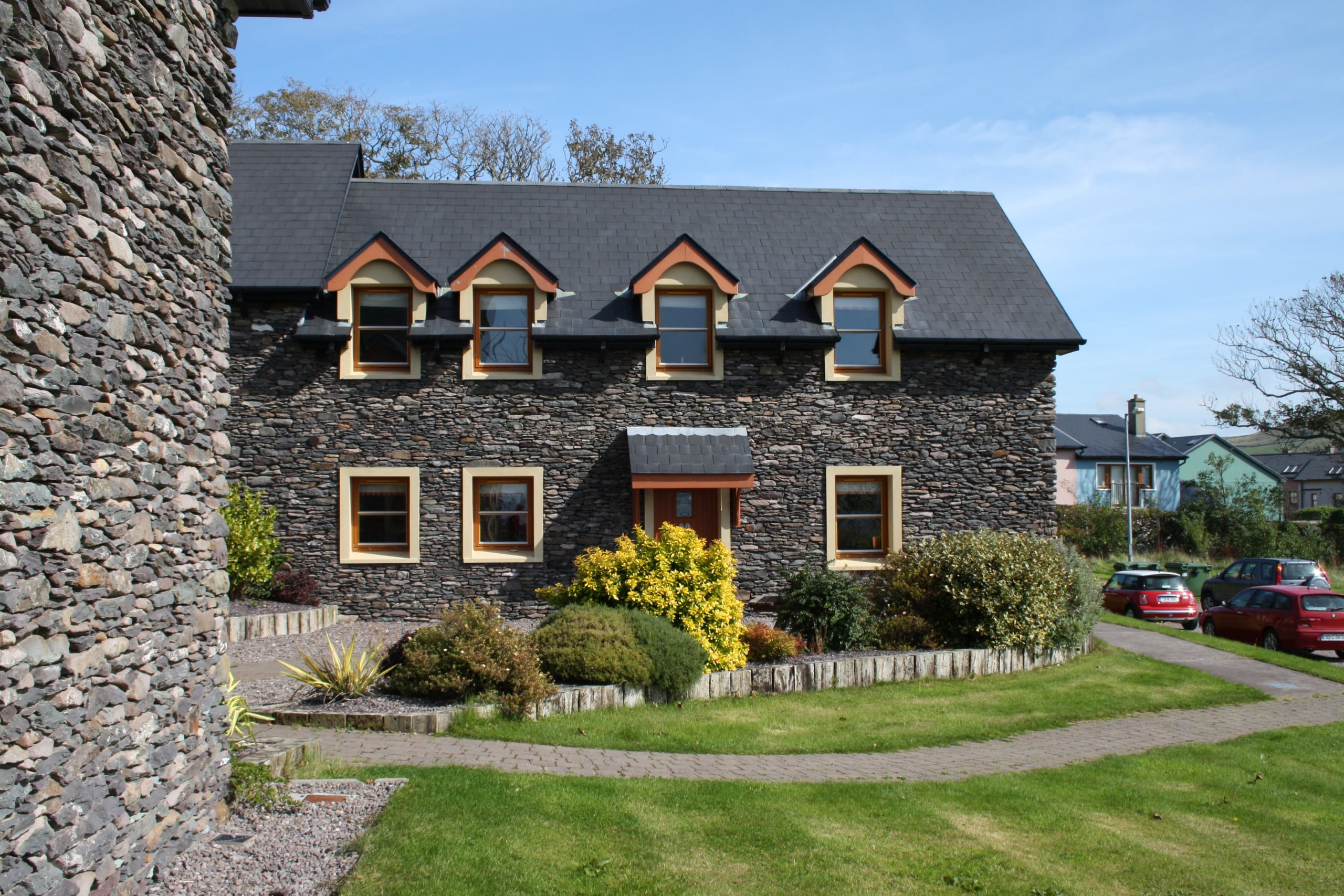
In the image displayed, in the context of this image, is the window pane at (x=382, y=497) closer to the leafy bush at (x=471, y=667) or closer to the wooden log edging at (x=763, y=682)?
the leafy bush at (x=471, y=667)

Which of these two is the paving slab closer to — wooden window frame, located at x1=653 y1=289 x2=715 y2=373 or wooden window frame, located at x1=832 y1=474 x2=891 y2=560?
wooden window frame, located at x1=832 y1=474 x2=891 y2=560

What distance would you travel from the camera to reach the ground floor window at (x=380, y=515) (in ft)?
54.8

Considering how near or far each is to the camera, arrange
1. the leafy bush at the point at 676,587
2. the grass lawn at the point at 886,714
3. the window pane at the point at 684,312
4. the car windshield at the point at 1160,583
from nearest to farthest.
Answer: the grass lawn at the point at 886,714
the leafy bush at the point at 676,587
the window pane at the point at 684,312
the car windshield at the point at 1160,583

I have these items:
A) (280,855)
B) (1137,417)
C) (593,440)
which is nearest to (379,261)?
(593,440)

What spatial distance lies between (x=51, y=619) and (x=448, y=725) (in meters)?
5.50

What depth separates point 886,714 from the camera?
11242 millimetres

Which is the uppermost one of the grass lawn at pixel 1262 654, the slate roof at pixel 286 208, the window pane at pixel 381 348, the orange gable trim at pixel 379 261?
the slate roof at pixel 286 208

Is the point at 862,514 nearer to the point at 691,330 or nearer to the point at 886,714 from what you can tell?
the point at 691,330

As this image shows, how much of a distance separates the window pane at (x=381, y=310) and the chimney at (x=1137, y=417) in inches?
1333

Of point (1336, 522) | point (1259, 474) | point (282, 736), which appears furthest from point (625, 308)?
point (1259, 474)

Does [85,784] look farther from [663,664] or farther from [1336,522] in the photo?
[1336,522]

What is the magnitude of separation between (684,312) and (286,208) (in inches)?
324

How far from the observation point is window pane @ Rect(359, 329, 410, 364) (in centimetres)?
1708

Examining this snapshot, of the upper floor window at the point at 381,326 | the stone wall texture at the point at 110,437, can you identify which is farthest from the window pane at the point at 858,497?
the stone wall texture at the point at 110,437
